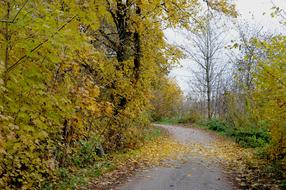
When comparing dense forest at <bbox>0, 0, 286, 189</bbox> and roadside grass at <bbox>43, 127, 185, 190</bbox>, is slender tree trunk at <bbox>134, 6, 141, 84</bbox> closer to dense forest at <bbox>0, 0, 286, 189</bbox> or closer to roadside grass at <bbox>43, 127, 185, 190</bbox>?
dense forest at <bbox>0, 0, 286, 189</bbox>

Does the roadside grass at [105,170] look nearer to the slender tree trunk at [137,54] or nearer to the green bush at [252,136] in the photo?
the slender tree trunk at [137,54]

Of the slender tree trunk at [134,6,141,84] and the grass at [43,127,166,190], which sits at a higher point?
the slender tree trunk at [134,6,141,84]

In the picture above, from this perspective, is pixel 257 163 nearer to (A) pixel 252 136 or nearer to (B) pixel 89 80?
(A) pixel 252 136

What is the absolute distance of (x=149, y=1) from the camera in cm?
1396

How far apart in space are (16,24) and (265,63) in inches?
253

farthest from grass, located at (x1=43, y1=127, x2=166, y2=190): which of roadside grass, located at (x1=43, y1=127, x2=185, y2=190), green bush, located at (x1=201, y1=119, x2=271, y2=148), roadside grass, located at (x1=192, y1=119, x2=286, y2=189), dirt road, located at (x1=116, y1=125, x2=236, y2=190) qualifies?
green bush, located at (x1=201, y1=119, x2=271, y2=148)

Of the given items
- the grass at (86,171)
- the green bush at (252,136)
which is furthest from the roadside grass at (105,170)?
the green bush at (252,136)

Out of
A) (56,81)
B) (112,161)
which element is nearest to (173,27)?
Result: (112,161)

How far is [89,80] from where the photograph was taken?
27.0ft

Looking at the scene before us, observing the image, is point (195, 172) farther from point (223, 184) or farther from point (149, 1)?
point (149, 1)

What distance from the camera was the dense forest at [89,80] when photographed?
5.84 meters

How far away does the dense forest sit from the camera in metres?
5.84

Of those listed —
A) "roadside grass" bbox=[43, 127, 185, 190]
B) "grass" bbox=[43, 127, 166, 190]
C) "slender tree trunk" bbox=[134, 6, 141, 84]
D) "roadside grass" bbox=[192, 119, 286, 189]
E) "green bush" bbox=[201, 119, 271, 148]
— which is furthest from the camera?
"green bush" bbox=[201, 119, 271, 148]

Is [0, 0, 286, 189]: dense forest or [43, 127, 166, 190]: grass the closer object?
[0, 0, 286, 189]: dense forest
